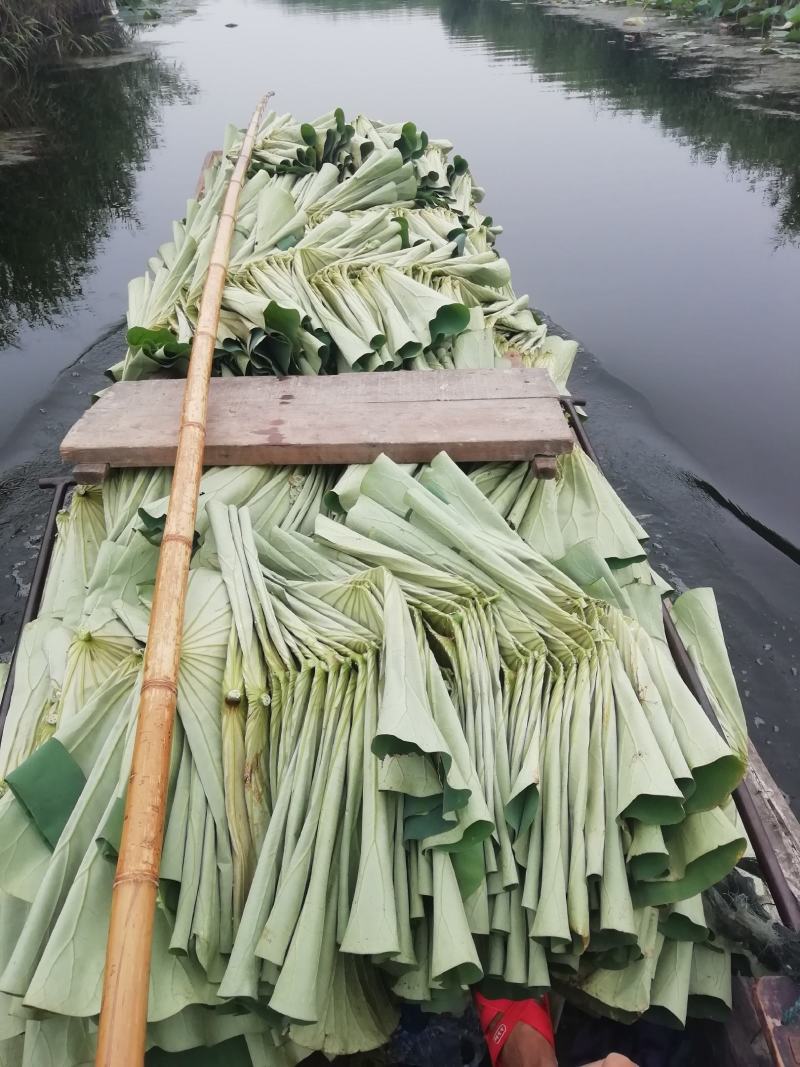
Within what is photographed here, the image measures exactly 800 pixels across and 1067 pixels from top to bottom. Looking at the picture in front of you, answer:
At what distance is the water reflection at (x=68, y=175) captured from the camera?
803cm

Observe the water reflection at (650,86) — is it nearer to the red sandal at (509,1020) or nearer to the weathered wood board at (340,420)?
the weathered wood board at (340,420)

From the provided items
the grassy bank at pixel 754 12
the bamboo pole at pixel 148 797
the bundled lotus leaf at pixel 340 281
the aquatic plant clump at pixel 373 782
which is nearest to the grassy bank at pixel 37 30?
the bundled lotus leaf at pixel 340 281

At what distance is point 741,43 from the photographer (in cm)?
1580

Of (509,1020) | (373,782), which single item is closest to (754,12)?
(373,782)

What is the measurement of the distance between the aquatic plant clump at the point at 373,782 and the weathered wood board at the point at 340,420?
276 mm

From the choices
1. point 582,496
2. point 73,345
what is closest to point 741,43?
point 73,345

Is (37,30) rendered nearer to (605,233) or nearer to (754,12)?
(605,233)

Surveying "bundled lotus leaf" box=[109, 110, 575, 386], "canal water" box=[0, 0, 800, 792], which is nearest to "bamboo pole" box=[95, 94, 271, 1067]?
"bundled lotus leaf" box=[109, 110, 575, 386]

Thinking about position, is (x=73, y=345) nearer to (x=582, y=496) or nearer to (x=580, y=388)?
(x=580, y=388)

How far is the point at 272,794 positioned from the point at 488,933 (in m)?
0.61

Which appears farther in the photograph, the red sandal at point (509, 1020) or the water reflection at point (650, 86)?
the water reflection at point (650, 86)

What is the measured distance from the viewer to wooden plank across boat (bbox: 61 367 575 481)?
9.33 feet

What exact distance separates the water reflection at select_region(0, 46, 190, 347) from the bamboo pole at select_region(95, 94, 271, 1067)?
5.75 m

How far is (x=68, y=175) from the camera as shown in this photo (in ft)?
34.9
